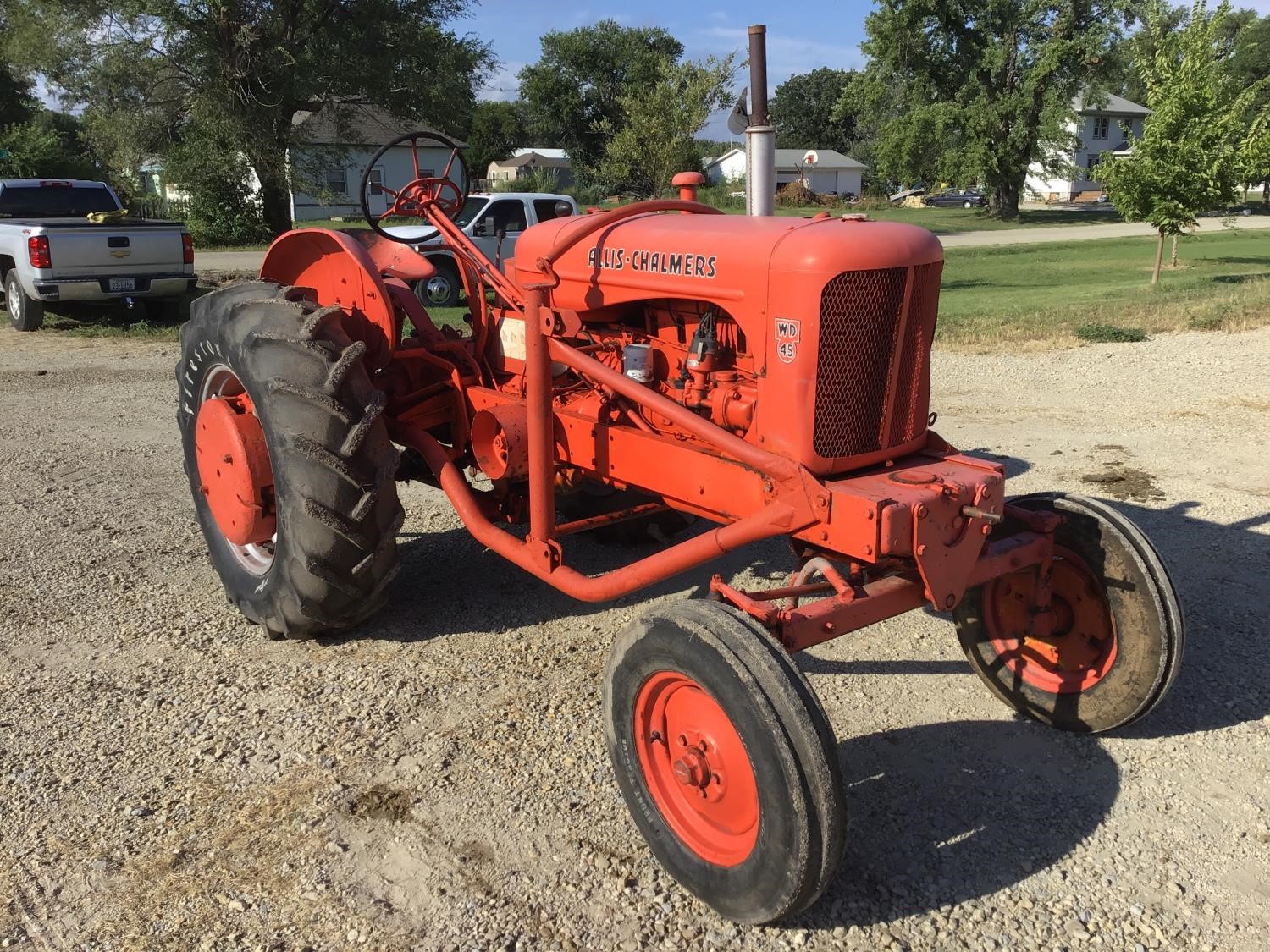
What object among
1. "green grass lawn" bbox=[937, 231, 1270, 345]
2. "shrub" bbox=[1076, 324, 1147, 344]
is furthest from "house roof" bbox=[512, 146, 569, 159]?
"shrub" bbox=[1076, 324, 1147, 344]

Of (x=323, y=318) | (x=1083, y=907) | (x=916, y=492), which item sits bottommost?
(x=1083, y=907)

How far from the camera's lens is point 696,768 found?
2631 millimetres

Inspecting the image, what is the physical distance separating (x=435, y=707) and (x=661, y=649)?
1290 mm

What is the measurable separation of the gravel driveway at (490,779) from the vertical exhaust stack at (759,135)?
1735mm

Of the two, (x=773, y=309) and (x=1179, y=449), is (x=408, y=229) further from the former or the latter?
(x=773, y=309)

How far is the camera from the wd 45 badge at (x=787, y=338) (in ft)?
9.46

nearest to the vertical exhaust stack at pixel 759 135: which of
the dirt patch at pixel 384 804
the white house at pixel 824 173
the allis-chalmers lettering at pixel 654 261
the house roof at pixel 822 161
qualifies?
the allis-chalmers lettering at pixel 654 261

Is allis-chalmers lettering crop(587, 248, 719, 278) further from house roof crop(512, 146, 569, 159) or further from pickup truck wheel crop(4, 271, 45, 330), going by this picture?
house roof crop(512, 146, 569, 159)

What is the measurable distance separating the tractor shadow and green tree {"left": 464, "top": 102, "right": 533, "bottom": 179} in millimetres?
59242

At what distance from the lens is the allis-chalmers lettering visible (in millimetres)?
3176

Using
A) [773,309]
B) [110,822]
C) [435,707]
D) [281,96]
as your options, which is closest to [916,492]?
[773,309]

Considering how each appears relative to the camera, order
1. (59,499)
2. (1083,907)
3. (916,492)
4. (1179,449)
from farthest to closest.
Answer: (1179,449) < (59,499) < (916,492) < (1083,907)

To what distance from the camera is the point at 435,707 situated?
142 inches

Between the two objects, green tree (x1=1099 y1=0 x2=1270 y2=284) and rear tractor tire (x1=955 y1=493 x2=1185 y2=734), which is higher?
green tree (x1=1099 y1=0 x2=1270 y2=284)
